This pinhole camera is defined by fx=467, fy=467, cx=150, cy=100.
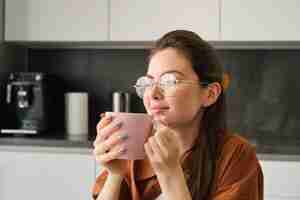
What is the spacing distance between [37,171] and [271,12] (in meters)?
1.51

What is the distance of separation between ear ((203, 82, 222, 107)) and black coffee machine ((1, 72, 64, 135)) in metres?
1.75

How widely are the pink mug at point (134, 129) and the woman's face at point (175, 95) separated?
0.28ft

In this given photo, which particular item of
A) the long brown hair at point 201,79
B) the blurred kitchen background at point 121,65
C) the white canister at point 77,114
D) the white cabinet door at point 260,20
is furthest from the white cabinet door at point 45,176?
the long brown hair at point 201,79

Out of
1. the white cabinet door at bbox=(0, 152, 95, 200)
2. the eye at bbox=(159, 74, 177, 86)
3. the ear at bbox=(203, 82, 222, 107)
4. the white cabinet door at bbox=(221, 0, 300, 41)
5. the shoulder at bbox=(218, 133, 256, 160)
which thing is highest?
the white cabinet door at bbox=(221, 0, 300, 41)

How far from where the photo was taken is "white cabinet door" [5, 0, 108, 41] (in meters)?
2.68

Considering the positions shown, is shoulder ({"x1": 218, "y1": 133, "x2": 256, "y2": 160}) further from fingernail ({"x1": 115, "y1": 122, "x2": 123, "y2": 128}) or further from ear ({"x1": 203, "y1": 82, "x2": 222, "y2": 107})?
fingernail ({"x1": 115, "y1": 122, "x2": 123, "y2": 128})

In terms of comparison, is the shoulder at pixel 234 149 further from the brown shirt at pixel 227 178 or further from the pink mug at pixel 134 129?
the pink mug at pixel 134 129

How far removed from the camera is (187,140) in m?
1.10

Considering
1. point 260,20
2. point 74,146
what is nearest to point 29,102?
point 74,146

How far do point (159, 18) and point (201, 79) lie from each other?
1.61m

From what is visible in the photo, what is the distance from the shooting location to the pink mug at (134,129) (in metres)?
0.88

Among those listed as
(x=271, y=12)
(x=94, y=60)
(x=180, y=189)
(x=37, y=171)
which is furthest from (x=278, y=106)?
(x=180, y=189)

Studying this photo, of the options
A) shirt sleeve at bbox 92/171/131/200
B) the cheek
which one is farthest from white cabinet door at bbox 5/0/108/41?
the cheek

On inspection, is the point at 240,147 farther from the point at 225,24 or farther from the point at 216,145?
Answer: the point at 225,24
